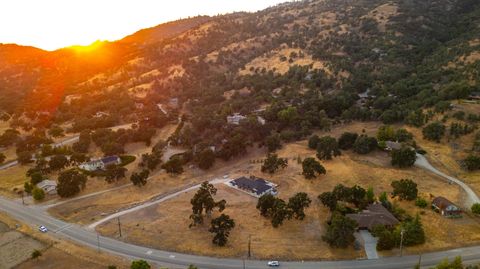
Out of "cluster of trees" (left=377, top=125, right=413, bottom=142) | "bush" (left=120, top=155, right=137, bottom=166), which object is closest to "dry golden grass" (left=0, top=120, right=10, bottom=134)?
"bush" (left=120, top=155, right=137, bottom=166)

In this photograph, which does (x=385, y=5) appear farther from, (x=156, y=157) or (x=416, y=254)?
(x=416, y=254)

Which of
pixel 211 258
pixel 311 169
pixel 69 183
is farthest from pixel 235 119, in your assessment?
pixel 211 258

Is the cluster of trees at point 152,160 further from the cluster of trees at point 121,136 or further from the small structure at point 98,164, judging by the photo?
the cluster of trees at point 121,136

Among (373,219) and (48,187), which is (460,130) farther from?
(48,187)

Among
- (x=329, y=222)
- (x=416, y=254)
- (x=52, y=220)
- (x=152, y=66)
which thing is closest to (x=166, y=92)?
(x=152, y=66)

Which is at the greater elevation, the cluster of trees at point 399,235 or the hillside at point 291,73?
the hillside at point 291,73

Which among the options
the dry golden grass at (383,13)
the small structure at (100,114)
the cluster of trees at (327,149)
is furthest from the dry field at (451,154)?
the small structure at (100,114)
